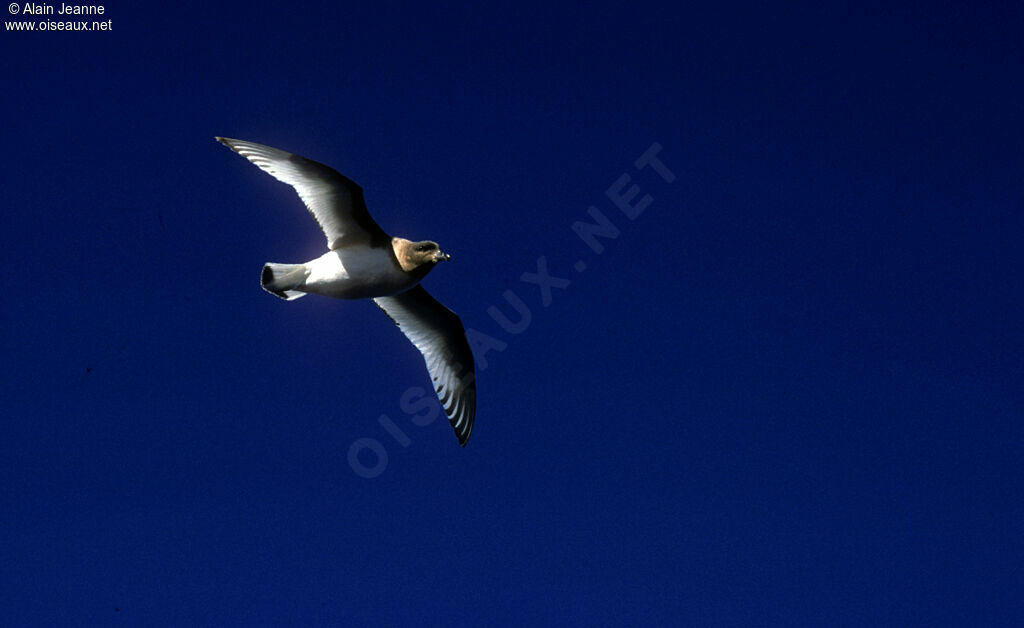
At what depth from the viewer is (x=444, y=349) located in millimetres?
18156

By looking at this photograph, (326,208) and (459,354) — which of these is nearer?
(326,208)

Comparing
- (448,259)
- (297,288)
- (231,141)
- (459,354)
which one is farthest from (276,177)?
(459,354)

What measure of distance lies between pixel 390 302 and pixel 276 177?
160 inches

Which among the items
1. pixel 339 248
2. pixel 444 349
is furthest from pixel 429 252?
pixel 444 349

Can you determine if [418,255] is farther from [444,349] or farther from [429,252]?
[444,349]

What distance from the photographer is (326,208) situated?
571 inches

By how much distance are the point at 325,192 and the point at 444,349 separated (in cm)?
482

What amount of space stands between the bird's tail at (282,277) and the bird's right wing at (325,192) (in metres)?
0.72

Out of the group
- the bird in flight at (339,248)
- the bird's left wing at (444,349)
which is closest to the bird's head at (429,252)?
the bird in flight at (339,248)

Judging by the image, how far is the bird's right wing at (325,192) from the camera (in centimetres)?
1400

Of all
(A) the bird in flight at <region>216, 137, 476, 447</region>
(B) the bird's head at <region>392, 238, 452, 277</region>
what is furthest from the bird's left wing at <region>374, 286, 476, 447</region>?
(B) the bird's head at <region>392, 238, 452, 277</region>

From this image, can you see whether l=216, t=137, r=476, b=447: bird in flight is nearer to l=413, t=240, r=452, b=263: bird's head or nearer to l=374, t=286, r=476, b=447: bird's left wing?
l=413, t=240, r=452, b=263: bird's head

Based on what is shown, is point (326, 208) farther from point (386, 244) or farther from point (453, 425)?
point (453, 425)

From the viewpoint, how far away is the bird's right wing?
45.9 feet
